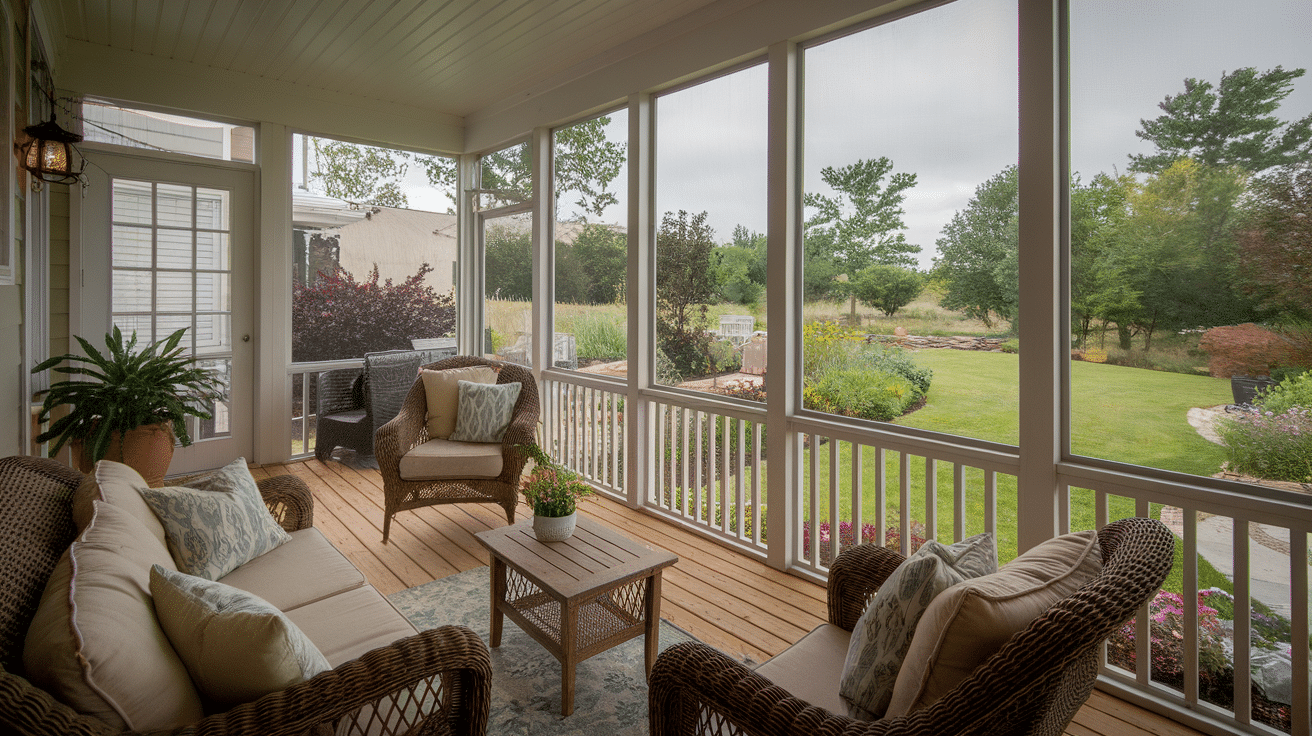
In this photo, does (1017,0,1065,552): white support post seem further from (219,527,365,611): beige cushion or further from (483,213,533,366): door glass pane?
(483,213,533,366): door glass pane

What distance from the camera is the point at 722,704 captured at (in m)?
1.21

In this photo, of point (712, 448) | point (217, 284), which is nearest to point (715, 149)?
point (712, 448)

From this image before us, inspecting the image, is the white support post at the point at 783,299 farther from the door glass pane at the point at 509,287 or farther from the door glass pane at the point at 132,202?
the door glass pane at the point at 132,202

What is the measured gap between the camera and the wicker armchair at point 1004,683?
94cm

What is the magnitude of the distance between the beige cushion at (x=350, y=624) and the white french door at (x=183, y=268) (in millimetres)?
3612

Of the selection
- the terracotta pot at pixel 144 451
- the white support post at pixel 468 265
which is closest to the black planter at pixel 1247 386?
the terracotta pot at pixel 144 451

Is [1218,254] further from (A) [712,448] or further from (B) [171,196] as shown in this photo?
(B) [171,196]

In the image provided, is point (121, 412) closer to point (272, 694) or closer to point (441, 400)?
point (441, 400)

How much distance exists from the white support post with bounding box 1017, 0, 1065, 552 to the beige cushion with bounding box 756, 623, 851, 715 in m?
1.08

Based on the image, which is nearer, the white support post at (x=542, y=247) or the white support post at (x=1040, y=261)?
the white support post at (x=1040, y=261)

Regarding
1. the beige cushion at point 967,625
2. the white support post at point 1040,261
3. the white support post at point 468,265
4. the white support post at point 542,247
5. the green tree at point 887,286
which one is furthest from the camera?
the white support post at point 468,265

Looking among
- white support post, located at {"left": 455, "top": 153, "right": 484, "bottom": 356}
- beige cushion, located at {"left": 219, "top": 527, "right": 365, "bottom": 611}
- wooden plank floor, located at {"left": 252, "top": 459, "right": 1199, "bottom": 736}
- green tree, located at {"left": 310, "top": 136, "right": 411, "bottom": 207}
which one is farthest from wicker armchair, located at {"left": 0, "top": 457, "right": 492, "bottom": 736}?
white support post, located at {"left": 455, "top": 153, "right": 484, "bottom": 356}

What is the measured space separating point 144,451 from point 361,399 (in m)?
1.83

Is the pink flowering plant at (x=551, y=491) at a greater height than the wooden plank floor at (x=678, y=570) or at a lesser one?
greater
